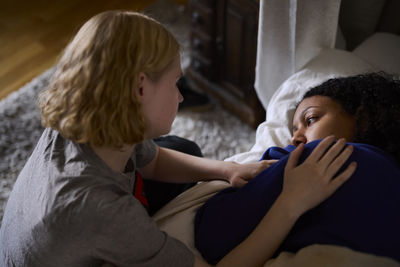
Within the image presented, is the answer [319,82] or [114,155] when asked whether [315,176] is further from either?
[319,82]

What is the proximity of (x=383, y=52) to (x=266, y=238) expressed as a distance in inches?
37.3

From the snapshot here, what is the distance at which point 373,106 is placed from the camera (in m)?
1.06

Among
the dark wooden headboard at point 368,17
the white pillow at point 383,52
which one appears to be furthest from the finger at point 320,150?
the dark wooden headboard at point 368,17

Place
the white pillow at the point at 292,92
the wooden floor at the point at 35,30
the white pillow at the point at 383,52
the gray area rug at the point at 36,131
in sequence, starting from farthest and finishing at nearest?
1. the wooden floor at the point at 35,30
2. the gray area rug at the point at 36,131
3. the white pillow at the point at 383,52
4. the white pillow at the point at 292,92

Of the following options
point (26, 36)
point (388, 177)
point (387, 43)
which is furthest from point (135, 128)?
point (26, 36)

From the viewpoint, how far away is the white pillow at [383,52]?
1.41 m

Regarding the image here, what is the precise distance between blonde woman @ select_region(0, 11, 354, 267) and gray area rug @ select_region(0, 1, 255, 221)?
992mm

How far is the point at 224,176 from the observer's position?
107cm

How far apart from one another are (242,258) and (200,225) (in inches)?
6.1

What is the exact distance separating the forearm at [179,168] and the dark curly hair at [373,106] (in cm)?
35

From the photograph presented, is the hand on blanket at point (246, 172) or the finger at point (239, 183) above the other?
the hand on blanket at point (246, 172)

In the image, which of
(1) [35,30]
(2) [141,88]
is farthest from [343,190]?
(1) [35,30]

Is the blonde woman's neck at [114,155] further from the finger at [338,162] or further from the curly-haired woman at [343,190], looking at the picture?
the finger at [338,162]

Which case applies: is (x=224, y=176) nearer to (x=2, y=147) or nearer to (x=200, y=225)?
(x=200, y=225)
